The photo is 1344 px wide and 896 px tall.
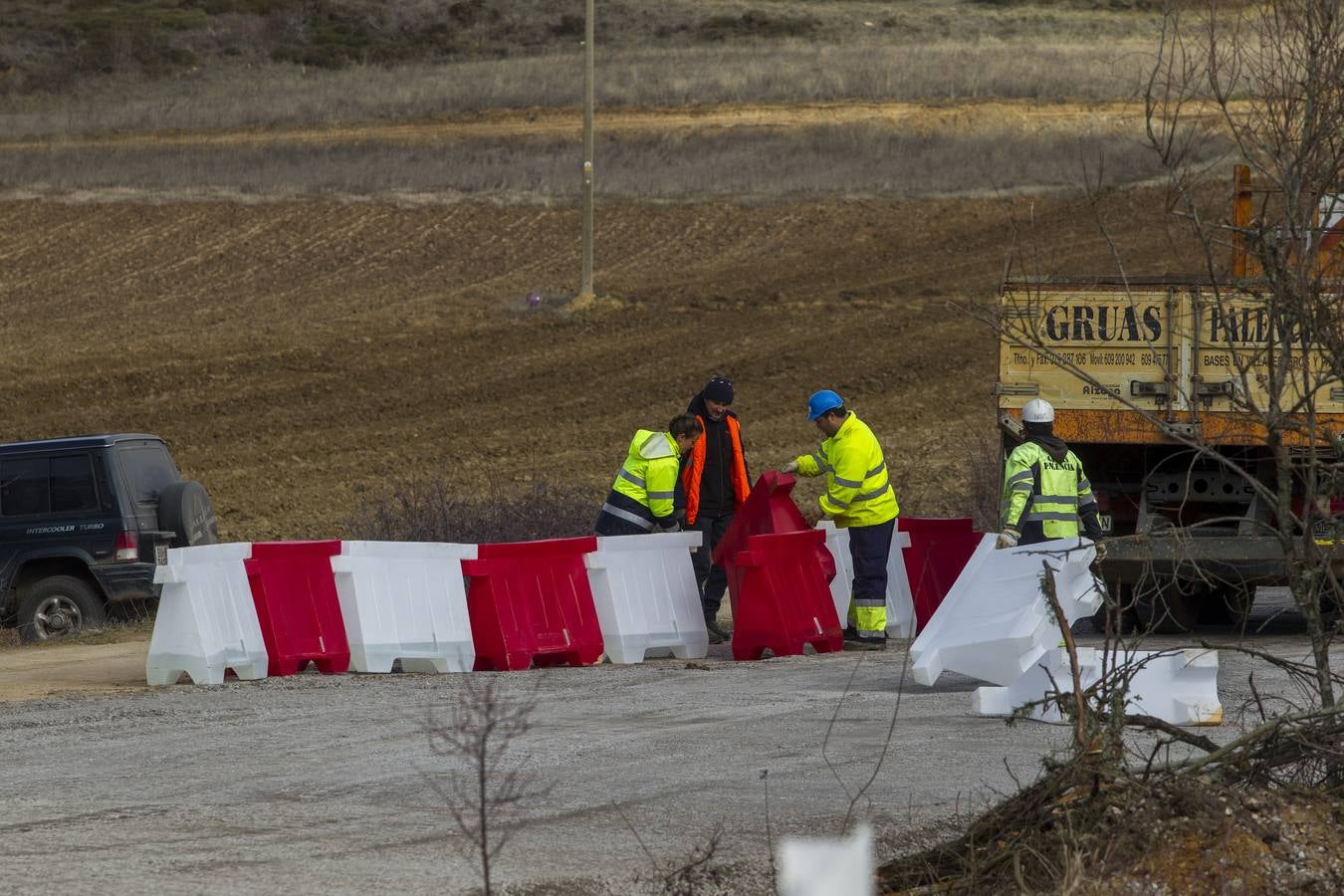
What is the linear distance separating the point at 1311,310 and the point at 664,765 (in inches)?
135

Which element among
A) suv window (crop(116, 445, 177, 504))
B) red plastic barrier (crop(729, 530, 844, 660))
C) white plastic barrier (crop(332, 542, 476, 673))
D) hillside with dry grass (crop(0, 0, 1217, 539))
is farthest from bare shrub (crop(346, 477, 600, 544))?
white plastic barrier (crop(332, 542, 476, 673))

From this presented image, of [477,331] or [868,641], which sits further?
[477,331]

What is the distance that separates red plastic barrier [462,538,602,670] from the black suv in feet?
12.0

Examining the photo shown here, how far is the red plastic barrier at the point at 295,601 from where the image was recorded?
38.4ft

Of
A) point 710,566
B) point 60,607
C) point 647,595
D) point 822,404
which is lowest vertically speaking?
point 60,607

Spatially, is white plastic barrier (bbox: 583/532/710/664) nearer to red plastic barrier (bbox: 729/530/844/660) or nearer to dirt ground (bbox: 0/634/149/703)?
red plastic barrier (bbox: 729/530/844/660)

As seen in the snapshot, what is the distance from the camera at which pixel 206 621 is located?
459 inches

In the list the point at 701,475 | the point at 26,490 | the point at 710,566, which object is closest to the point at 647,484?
the point at 701,475

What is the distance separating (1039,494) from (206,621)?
500 centimetres

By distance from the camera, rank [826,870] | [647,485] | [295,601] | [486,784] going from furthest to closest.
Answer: [647,485]
[295,601]
[486,784]
[826,870]

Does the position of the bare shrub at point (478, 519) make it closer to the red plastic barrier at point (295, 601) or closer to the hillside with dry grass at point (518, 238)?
the hillside with dry grass at point (518, 238)

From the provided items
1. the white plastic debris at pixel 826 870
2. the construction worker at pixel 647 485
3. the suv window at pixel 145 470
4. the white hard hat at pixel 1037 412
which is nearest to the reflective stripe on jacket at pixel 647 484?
the construction worker at pixel 647 485

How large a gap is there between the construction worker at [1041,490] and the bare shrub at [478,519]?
20.2 feet

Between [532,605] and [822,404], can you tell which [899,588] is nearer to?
[822,404]
